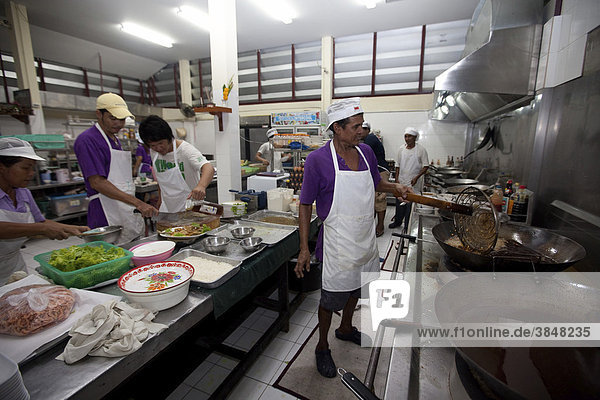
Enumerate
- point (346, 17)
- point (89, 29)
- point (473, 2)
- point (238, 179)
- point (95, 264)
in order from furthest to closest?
point (89, 29) < point (346, 17) < point (473, 2) < point (238, 179) < point (95, 264)

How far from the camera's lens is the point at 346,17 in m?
6.07

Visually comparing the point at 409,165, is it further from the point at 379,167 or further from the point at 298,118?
the point at 298,118

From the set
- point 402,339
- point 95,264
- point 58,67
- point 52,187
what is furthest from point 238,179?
point 58,67

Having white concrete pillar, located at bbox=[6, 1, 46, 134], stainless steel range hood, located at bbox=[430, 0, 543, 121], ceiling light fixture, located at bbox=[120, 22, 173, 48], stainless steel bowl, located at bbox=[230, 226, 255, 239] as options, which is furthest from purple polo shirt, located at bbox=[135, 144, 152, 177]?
stainless steel range hood, located at bbox=[430, 0, 543, 121]

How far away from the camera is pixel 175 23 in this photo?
6.27 m

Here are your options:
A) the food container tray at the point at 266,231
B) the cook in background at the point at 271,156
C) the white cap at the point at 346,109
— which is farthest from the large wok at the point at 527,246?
the cook in background at the point at 271,156

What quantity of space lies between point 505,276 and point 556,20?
9.13 feet

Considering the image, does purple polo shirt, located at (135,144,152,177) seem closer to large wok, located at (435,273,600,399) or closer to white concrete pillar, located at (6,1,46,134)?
white concrete pillar, located at (6,1,46,134)

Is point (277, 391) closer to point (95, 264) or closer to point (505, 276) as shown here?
point (95, 264)

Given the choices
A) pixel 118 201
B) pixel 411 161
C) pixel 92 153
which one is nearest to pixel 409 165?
pixel 411 161

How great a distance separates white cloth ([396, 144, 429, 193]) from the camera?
5.05 m

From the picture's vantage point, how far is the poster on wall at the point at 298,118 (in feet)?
18.9

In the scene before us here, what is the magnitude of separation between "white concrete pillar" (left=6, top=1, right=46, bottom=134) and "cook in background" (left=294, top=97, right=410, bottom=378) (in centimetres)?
703

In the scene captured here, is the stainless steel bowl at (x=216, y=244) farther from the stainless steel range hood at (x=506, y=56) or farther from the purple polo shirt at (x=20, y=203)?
the stainless steel range hood at (x=506, y=56)
